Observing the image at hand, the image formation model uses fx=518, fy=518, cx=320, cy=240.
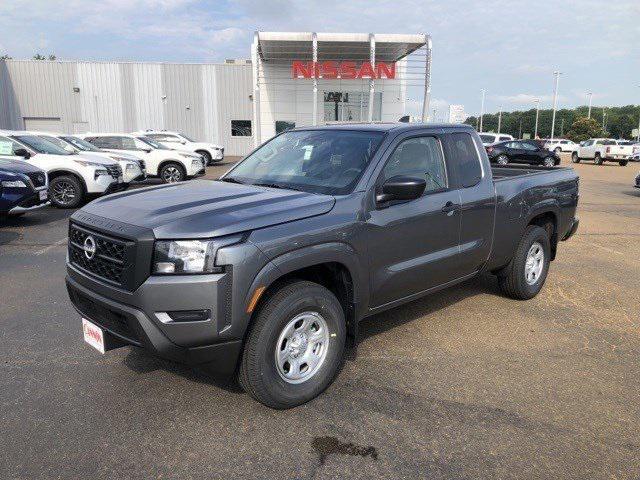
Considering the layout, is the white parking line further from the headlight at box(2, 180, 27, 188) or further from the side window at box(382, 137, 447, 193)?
the side window at box(382, 137, 447, 193)

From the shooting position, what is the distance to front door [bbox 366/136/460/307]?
3.79 metres

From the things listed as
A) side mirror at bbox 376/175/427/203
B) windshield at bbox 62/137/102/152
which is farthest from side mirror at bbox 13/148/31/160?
side mirror at bbox 376/175/427/203

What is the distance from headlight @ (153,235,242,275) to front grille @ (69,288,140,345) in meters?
0.42

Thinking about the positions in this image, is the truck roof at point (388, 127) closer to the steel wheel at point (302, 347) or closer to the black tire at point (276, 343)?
the black tire at point (276, 343)

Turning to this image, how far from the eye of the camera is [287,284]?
3.32 meters

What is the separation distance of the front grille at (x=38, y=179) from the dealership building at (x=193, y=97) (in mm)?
20333

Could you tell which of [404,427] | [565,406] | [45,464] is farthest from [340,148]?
[45,464]

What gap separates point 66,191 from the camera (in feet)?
40.2

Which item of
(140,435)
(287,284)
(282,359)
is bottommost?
(140,435)

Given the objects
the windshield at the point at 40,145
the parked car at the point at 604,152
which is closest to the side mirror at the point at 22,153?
the windshield at the point at 40,145

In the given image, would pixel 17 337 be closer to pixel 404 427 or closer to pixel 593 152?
pixel 404 427

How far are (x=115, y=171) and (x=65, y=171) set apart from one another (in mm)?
1138

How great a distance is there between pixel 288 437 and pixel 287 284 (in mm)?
923

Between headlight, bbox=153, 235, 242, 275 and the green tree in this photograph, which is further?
the green tree
